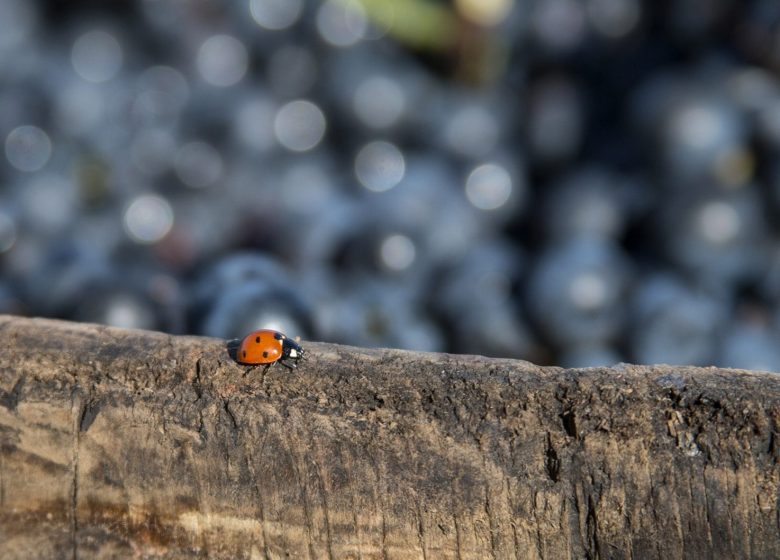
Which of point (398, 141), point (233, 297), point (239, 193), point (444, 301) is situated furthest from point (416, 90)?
point (233, 297)

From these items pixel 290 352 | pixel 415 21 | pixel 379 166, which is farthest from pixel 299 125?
pixel 290 352

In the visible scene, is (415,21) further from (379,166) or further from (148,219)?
(148,219)

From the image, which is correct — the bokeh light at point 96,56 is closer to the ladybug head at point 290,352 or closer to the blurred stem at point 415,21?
the blurred stem at point 415,21

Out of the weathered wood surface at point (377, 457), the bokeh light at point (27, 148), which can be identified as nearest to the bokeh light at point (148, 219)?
the bokeh light at point (27, 148)

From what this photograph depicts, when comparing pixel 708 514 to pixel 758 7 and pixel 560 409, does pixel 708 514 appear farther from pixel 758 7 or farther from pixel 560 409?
pixel 758 7

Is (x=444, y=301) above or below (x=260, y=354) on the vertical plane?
above
